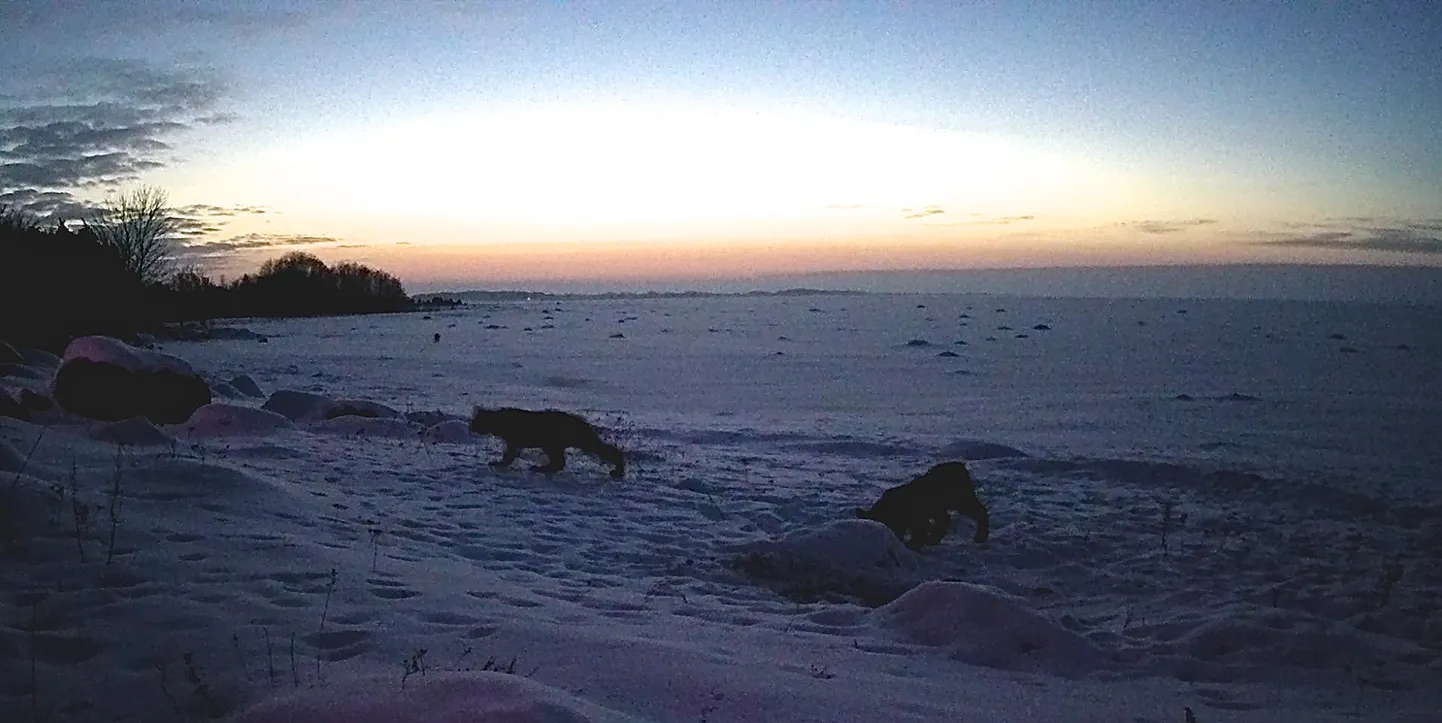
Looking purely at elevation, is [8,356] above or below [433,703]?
above

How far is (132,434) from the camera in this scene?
10445 millimetres

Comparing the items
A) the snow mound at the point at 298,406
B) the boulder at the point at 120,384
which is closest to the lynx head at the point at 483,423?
the snow mound at the point at 298,406

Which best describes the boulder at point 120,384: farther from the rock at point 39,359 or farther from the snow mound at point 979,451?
the snow mound at point 979,451

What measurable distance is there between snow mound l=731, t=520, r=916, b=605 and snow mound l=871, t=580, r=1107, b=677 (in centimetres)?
108

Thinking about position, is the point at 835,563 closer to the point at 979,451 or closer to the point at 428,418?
the point at 979,451

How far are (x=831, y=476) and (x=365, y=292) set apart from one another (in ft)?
301

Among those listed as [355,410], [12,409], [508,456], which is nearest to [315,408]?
[355,410]

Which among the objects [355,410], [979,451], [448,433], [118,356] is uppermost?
[118,356]

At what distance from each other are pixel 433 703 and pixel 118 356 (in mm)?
12455

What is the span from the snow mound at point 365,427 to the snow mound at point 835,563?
7.88 metres

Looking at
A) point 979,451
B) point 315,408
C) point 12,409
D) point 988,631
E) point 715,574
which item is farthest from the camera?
point 979,451

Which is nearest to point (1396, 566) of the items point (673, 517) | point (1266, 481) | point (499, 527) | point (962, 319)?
point (1266, 481)

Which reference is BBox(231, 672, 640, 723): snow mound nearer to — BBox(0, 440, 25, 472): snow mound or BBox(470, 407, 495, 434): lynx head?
BBox(0, 440, 25, 472): snow mound

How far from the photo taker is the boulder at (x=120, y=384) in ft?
41.3
